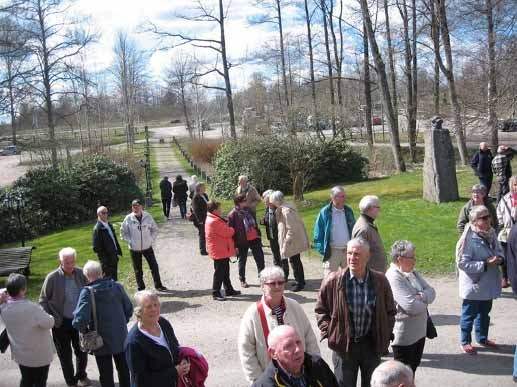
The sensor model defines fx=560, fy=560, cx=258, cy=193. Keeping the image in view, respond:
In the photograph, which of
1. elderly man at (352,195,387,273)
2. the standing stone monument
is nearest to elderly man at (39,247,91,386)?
elderly man at (352,195,387,273)

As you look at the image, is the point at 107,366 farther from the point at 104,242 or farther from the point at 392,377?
the point at 104,242

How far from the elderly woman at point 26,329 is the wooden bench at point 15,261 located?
18.9 feet

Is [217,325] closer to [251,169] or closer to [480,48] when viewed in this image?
[251,169]

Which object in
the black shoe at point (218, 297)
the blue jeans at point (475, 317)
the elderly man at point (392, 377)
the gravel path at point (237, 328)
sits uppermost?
the elderly man at point (392, 377)

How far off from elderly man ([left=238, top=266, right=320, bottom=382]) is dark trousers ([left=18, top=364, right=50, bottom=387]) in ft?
8.40

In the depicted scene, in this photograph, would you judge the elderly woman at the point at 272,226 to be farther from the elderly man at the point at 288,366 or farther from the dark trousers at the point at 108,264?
the elderly man at the point at 288,366

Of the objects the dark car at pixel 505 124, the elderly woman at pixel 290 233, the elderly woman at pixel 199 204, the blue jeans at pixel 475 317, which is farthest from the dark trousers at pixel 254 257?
the dark car at pixel 505 124

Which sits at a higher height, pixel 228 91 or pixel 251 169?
pixel 228 91

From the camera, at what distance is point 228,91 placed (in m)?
30.5

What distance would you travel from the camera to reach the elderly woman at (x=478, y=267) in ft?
20.6

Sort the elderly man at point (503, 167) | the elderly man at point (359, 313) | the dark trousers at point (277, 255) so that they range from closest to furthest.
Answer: the elderly man at point (359, 313) → the dark trousers at point (277, 255) → the elderly man at point (503, 167)

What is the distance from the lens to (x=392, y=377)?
2854 mm

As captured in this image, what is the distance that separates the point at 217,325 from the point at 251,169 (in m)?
13.6

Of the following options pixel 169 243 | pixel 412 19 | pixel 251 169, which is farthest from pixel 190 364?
pixel 412 19
